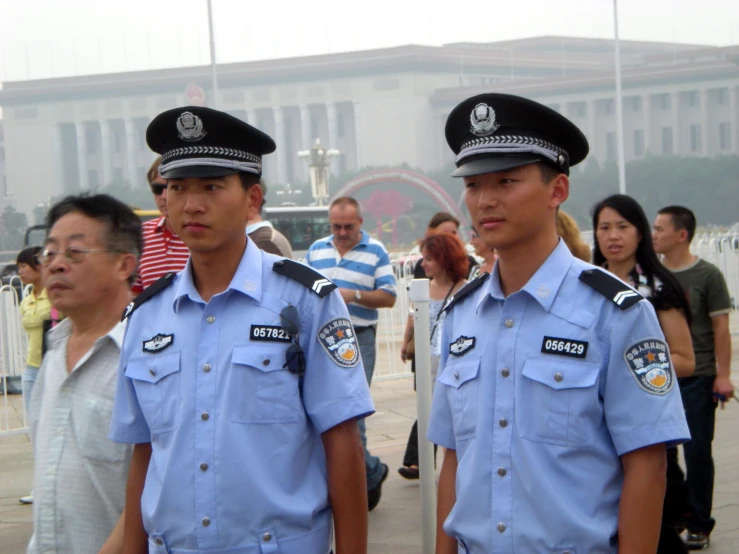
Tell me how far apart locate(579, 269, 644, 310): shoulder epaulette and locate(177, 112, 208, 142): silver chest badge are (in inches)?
34.4

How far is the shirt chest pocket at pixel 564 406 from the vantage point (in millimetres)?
2059

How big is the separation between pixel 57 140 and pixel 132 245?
263 feet

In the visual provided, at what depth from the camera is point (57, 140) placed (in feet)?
260

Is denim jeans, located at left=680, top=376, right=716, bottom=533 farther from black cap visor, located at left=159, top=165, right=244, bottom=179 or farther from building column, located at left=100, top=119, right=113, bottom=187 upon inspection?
building column, located at left=100, top=119, right=113, bottom=187

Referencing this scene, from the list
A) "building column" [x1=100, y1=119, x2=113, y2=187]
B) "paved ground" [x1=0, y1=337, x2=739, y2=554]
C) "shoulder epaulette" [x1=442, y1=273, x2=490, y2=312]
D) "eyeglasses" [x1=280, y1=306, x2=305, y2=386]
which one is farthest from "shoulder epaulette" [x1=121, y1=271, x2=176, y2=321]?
"building column" [x1=100, y1=119, x2=113, y2=187]

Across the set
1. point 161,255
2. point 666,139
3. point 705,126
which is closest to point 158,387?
point 161,255

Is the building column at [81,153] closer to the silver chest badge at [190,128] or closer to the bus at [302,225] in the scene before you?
the bus at [302,225]

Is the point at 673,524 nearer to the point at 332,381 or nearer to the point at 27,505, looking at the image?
the point at 332,381

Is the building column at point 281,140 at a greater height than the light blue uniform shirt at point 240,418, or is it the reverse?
the building column at point 281,140

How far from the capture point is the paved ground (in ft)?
16.8

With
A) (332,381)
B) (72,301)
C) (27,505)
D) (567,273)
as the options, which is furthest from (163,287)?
(27,505)

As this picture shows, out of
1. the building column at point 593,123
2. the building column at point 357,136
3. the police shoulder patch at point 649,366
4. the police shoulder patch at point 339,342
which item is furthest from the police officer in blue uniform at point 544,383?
the building column at point 357,136

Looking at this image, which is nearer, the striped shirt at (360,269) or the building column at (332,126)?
the striped shirt at (360,269)

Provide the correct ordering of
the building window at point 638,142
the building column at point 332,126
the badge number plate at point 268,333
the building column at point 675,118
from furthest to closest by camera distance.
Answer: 1. the building column at point 332,126
2. the building window at point 638,142
3. the building column at point 675,118
4. the badge number plate at point 268,333
